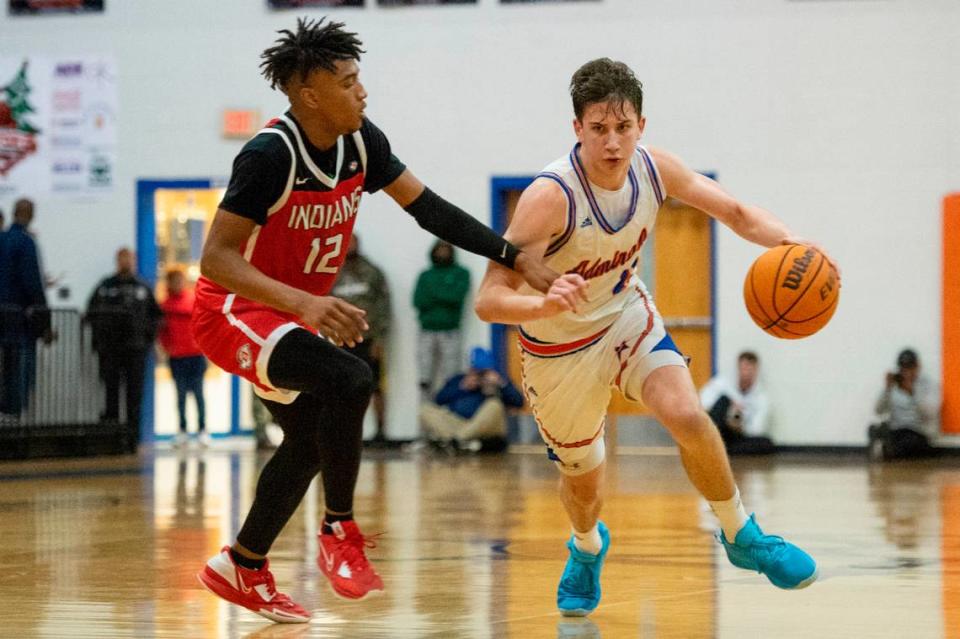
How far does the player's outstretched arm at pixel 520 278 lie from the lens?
174 inches

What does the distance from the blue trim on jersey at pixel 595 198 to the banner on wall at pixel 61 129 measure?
39.2 ft

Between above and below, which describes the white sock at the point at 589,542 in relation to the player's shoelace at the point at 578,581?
above

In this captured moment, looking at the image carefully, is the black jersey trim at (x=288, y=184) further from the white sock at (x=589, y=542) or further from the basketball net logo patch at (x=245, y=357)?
the white sock at (x=589, y=542)

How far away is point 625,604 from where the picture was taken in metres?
5.28

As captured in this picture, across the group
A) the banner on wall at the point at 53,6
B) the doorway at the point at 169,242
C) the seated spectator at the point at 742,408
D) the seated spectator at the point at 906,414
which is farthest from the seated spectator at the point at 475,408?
the banner on wall at the point at 53,6

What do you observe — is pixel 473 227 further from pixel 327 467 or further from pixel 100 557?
pixel 100 557

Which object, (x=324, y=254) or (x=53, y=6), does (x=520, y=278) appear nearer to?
(x=324, y=254)

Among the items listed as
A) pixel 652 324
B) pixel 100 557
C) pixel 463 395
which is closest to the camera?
pixel 652 324

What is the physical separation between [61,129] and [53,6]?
4.31 feet

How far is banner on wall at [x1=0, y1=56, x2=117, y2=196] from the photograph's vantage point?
52.7 feet

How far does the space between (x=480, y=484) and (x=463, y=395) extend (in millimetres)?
3580

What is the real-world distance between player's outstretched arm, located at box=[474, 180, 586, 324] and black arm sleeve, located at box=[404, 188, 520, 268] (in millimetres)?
60

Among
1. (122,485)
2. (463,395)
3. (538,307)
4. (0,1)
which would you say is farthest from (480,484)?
(0,1)

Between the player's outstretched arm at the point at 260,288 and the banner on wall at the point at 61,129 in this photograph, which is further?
the banner on wall at the point at 61,129
